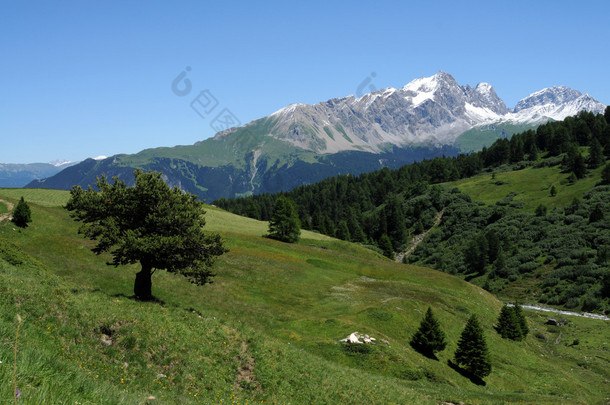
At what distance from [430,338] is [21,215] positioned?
185 ft

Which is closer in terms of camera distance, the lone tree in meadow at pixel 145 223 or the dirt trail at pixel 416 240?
the lone tree in meadow at pixel 145 223

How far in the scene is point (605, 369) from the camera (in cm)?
5156

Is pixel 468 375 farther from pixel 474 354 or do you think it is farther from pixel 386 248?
pixel 386 248

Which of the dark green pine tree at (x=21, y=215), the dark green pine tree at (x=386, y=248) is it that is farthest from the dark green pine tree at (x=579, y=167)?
the dark green pine tree at (x=21, y=215)

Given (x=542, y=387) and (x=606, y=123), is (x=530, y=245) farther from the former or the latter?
(x=606, y=123)

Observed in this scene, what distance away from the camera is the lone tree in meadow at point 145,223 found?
92.0ft

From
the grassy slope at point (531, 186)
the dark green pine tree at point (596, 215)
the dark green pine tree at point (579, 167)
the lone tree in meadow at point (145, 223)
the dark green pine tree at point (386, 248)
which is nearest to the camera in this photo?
the lone tree in meadow at point (145, 223)

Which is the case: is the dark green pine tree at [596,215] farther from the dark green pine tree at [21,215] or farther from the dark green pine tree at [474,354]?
the dark green pine tree at [21,215]

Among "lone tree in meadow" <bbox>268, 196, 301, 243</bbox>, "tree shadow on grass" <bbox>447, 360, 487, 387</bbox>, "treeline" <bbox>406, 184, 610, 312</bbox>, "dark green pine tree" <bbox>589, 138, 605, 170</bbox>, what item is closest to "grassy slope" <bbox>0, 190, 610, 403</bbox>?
"tree shadow on grass" <bbox>447, 360, 487, 387</bbox>

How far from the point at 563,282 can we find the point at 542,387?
71611 mm

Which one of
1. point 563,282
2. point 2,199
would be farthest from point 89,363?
point 563,282

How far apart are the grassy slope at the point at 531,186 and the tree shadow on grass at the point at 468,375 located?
125476 millimetres

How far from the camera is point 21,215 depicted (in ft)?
174

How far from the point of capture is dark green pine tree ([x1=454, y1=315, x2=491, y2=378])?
38.9 metres
